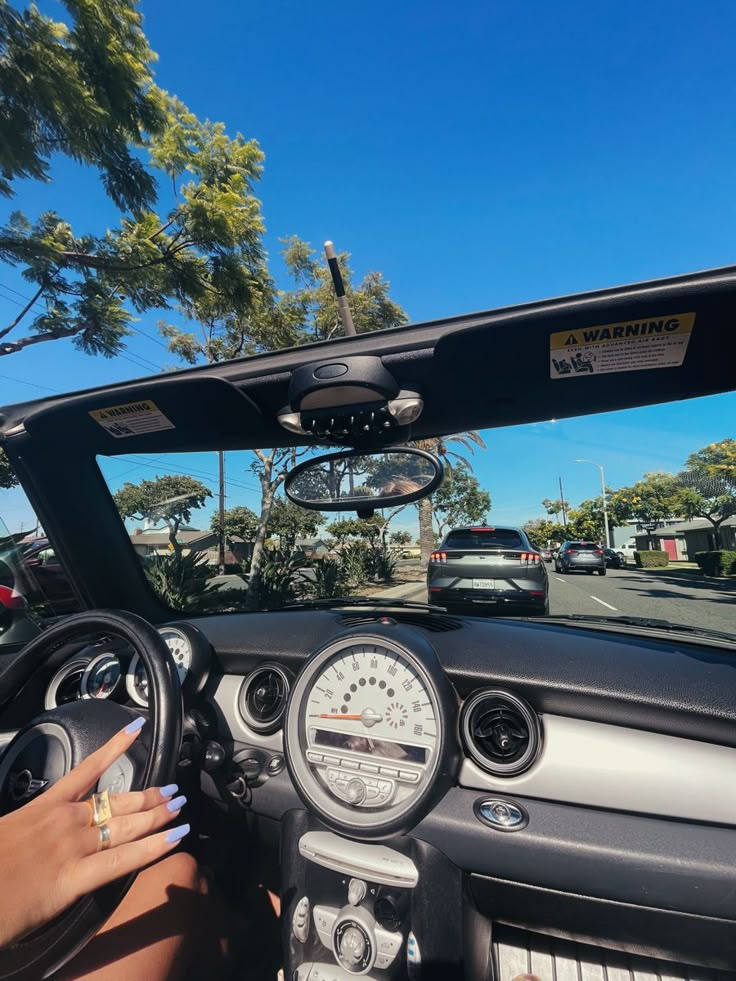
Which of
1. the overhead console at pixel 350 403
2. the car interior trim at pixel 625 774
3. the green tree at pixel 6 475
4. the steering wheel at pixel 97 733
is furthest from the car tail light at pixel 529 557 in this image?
the green tree at pixel 6 475

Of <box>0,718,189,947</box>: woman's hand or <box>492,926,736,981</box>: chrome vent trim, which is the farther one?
Answer: <box>492,926,736,981</box>: chrome vent trim

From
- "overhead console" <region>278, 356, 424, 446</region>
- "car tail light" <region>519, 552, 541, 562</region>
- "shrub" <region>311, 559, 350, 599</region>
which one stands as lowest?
Answer: "shrub" <region>311, 559, 350, 599</region>

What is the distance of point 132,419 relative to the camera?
7.27 feet

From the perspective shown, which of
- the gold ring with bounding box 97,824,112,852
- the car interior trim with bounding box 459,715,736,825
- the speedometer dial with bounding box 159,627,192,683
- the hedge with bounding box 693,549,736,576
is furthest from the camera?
the hedge with bounding box 693,549,736,576

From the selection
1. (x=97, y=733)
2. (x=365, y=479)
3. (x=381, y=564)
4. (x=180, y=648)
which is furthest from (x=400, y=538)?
(x=97, y=733)

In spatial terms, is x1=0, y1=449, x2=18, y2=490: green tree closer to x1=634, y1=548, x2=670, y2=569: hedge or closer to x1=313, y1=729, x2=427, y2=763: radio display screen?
x1=313, y1=729, x2=427, y2=763: radio display screen

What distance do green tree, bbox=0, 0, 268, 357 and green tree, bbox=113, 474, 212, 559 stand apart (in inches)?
236

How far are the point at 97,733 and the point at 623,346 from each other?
191 cm

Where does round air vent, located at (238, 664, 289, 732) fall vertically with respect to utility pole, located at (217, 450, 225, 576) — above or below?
below

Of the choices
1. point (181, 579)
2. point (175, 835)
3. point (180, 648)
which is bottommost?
point (175, 835)

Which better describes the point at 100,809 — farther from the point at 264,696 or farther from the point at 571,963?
the point at 571,963

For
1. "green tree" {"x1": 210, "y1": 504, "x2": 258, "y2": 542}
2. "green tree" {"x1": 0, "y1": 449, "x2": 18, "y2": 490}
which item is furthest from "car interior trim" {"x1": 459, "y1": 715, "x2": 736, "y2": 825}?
"green tree" {"x1": 0, "y1": 449, "x2": 18, "y2": 490}

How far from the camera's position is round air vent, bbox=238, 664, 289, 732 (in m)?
2.07

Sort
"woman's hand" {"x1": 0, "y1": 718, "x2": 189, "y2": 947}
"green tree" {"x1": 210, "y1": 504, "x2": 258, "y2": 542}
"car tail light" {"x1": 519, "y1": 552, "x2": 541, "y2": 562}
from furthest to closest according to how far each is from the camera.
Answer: "car tail light" {"x1": 519, "y1": 552, "x2": 541, "y2": 562} < "green tree" {"x1": 210, "y1": 504, "x2": 258, "y2": 542} < "woman's hand" {"x1": 0, "y1": 718, "x2": 189, "y2": 947}
